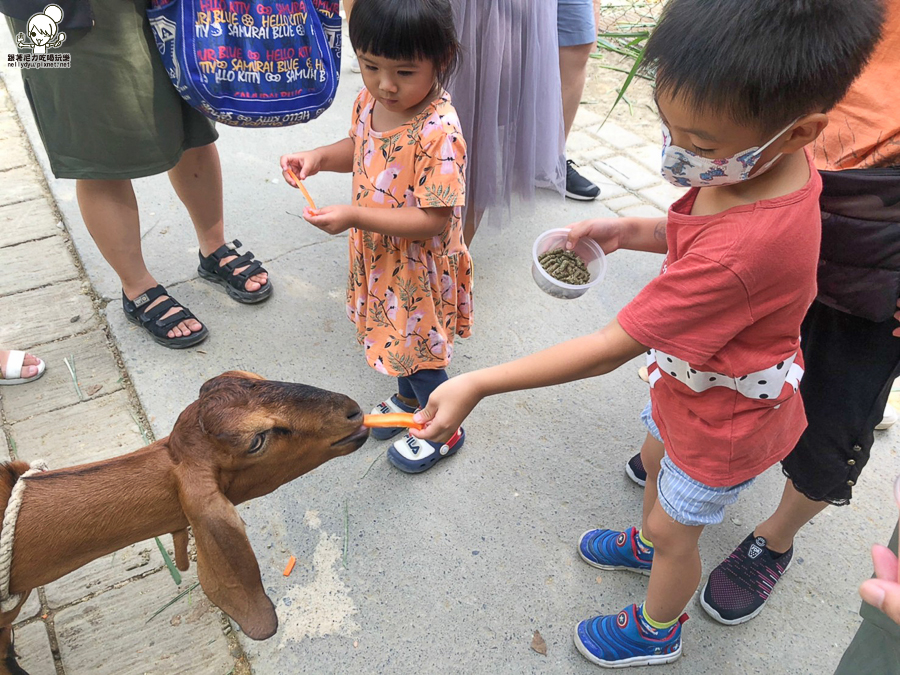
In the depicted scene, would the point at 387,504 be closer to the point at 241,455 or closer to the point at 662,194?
the point at 241,455

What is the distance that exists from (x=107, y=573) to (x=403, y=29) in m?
2.00

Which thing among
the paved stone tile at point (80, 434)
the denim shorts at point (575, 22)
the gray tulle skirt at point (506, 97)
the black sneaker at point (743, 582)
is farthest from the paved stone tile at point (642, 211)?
the paved stone tile at point (80, 434)

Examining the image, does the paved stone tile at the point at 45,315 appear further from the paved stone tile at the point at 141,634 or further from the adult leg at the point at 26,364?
the paved stone tile at the point at 141,634

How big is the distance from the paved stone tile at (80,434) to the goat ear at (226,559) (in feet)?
4.15

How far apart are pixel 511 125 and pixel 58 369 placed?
2.43 meters

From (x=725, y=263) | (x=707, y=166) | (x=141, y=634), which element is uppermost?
(x=707, y=166)

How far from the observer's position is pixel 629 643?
206 cm

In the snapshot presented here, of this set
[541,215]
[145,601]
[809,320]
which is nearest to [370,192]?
[809,320]

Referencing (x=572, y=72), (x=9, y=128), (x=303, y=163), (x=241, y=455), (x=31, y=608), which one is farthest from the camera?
(x=9, y=128)

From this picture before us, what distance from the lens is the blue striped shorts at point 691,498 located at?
5.51 ft

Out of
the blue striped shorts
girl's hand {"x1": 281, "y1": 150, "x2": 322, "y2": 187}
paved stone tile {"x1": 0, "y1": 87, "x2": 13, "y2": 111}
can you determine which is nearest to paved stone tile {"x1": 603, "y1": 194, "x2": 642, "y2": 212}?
girl's hand {"x1": 281, "y1": 150, "x2": 322, "y2": 187}

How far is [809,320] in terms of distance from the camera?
1.87 meters

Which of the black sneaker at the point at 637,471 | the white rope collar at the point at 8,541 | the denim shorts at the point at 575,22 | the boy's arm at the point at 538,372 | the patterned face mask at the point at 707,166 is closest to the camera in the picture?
the patterned face mask at the point at 707,166

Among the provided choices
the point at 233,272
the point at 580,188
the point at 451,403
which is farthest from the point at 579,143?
the point at 451,403
